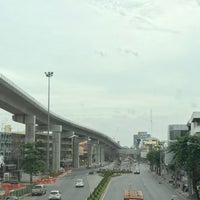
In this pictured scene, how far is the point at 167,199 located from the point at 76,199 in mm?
11519

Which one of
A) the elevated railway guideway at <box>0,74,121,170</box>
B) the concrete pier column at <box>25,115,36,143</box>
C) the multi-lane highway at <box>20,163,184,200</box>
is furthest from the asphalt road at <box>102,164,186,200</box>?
the elevated railway guideway at <box>0,74,121,170</box>

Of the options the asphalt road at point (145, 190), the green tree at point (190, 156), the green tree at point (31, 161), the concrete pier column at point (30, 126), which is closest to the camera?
the green tree at point (190, 156)

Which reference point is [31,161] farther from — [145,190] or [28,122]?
[145,190]

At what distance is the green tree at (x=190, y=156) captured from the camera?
61125 mm

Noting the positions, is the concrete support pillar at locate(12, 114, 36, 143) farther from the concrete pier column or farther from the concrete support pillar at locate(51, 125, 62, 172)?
the concrete support pillar at locate(51, 125, 62, 172)

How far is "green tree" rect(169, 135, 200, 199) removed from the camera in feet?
201

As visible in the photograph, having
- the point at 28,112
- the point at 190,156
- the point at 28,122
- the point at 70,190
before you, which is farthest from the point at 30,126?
the point at 190,156

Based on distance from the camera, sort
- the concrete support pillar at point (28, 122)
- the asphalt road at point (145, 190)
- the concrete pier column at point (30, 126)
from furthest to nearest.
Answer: the concrete pier column at point (30, 126) < the concrete support pillar at point (28, 122) < the asphalt road at point (145, 190)

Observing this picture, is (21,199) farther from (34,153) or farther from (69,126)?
(69,126)

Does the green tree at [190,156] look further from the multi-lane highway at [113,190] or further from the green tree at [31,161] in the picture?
the green tree at [31,161]

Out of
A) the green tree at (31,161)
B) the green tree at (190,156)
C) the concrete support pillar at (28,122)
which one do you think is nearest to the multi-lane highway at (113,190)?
the green tree at (190,156)

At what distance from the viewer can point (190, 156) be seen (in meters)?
61.5

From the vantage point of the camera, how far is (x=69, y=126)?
150 metres

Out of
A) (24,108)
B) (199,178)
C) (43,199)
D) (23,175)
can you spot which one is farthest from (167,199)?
(23,175)
